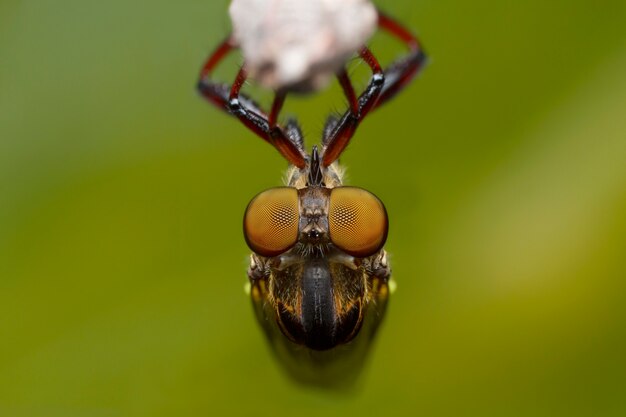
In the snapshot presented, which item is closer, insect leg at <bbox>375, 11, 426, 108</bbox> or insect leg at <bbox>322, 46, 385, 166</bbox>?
insect leg at <bbox>322, 46, 385, 166</bbox>

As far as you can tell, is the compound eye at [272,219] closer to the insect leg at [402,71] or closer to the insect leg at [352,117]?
the insect leg at [352,117]

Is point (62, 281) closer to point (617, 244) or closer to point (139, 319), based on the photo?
point (139, 319)

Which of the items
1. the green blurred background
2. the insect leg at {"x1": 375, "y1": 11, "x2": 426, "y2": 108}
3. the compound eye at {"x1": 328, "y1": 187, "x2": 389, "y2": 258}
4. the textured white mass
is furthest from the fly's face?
the green blurred background

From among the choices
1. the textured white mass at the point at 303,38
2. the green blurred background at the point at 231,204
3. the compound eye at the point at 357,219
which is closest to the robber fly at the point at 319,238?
the compound eye at the point at 357,219

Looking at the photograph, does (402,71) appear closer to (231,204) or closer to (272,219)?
(272,219)

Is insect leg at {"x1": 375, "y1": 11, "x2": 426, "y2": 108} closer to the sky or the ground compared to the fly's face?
closer to the sky

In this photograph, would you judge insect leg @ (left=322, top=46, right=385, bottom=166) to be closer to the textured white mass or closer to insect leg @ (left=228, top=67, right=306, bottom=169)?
insect leg @ (left=228, top=67, right=306, bottom=169)

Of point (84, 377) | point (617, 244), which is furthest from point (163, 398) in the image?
point (617, 244)

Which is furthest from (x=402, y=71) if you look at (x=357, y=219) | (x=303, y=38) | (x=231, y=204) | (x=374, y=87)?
(x=231, y=204)
